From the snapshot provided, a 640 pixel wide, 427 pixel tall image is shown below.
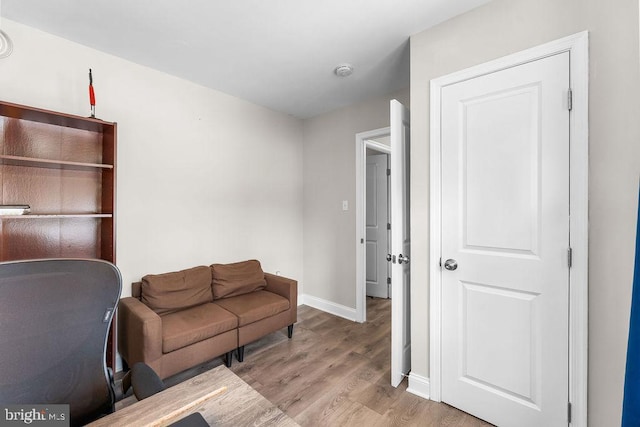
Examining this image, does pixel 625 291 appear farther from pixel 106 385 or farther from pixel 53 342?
pixel 53 342

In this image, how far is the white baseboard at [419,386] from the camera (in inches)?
77.3

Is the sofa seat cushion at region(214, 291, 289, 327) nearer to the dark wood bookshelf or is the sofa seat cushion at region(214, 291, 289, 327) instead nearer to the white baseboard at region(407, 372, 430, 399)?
the dark wood bookshelf

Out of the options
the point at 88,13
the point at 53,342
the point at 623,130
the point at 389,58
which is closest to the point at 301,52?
the point at 389,58

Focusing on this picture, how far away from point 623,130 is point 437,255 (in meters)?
1.11

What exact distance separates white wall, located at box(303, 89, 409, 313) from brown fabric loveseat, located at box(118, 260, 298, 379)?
0.86m

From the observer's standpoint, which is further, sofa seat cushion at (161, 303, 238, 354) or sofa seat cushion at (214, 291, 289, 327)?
sofa seat cushion at (214, 291, 289, 327)

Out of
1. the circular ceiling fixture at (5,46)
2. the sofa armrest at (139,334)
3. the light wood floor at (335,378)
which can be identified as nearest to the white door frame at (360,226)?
the light wood floor at (335,378)

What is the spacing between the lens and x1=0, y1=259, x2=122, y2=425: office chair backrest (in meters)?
0.98

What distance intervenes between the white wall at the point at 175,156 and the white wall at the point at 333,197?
32 centimetres

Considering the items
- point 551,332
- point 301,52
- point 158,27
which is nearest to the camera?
point 551,332

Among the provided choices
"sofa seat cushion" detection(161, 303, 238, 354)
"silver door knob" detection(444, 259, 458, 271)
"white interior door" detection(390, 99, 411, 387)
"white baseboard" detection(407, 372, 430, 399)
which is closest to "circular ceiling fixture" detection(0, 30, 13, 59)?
"sofa seat cushion" detection(161, 303, 238, 354)

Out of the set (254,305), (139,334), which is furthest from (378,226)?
(139,334)

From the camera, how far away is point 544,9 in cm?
153

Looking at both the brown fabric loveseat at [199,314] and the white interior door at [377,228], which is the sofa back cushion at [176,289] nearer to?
the brown fabric loveseat at [199,314]
